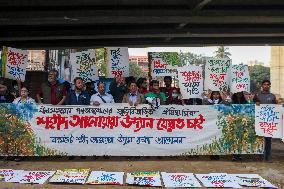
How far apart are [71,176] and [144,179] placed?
1412 millimetres

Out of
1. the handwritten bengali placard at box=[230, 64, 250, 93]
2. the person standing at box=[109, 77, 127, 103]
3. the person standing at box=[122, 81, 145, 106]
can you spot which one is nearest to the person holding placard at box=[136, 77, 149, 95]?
the person standing at box=[109, 77, 127, 103]

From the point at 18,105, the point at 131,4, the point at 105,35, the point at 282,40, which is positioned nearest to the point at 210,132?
the point at 18,105

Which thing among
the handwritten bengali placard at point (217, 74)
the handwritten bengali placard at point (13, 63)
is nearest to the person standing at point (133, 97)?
the handwritten bengali placard at point (217, 74)

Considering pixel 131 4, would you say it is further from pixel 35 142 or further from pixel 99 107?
pixel 35 142

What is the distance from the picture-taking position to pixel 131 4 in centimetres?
1466

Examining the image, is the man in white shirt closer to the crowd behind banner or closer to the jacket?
the crowd behind banner

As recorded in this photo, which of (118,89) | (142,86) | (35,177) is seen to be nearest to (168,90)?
(142,86)

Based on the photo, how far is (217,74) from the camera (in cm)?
1059

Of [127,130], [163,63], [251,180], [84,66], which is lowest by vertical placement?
[251,180]

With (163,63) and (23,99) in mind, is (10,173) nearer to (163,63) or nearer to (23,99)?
(23,99)

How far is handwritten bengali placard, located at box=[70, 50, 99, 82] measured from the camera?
1128 cm

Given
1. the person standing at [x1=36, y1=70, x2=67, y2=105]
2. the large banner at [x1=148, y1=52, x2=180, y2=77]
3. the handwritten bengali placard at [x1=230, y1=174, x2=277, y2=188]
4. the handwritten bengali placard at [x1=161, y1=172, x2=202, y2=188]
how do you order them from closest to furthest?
Result: the handwritten bengali placard at [x1=161, y1=172, x2=202, y2=188] < the handwritten bengali placard at [x1=230, y1=174, x2=277, y2=188] < the person standing at [x1=36, y1=70, x2=67, y2=105] < the large banner at [x1=148, y1=52, x2=180, y2=77]

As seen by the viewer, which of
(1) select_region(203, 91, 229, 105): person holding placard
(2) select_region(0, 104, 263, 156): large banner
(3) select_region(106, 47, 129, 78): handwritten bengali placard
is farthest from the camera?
(3) select_region(106, 47, 129, 78): handwritten bengali placard

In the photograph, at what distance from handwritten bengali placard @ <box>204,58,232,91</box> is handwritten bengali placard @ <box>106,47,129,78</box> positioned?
92.0 inches
